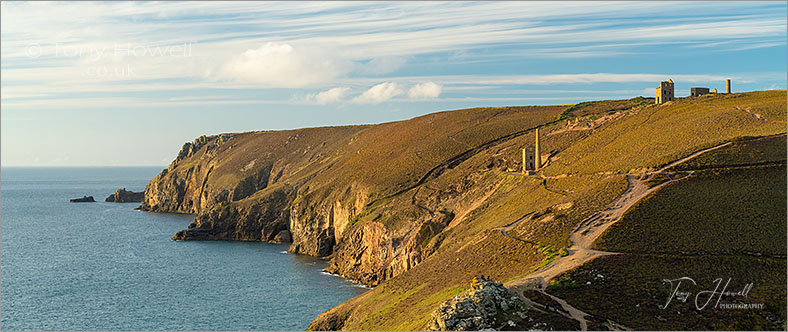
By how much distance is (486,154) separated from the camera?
101 metres

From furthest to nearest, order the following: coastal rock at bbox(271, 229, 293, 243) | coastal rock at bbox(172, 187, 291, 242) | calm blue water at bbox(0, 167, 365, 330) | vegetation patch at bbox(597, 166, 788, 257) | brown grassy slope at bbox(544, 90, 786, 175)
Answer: coastal rock at bbox(172, 187, 291, 242) < coastal rock at bbox(271, 229, 293, 243) < brown grassy slope at bbox(544, 90, 786, 175) < calm blue water at bbox(0, 167, 365, 330) < vegetation patch at bbox(597, 166, 788, 257)

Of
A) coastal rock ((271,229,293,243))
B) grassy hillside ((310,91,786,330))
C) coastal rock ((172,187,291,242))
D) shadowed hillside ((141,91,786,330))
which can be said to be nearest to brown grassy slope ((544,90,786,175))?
grassy hillside ((310,91,786,330))

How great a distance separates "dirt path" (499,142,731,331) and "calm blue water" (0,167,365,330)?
1086 inches

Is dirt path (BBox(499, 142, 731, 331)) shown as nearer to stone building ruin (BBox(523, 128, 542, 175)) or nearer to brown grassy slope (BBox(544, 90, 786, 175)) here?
brown grassy slope (BBox(544, 90, 786, 175))

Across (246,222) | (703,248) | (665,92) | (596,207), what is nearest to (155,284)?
(246,222)

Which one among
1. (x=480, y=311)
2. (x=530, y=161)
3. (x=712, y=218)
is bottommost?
(x=480, y=311)

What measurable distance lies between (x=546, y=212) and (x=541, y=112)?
235ft

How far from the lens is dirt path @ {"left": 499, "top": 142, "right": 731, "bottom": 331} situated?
146 feet

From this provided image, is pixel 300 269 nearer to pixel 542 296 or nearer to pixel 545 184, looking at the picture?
pixel 545 184

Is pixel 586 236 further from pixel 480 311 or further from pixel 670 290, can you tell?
pixel 480 311

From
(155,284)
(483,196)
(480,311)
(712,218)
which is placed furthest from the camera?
(155,284)

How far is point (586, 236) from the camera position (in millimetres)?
54250

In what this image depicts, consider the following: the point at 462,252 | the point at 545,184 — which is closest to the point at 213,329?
the point at 462,252

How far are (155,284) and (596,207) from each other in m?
61.6
